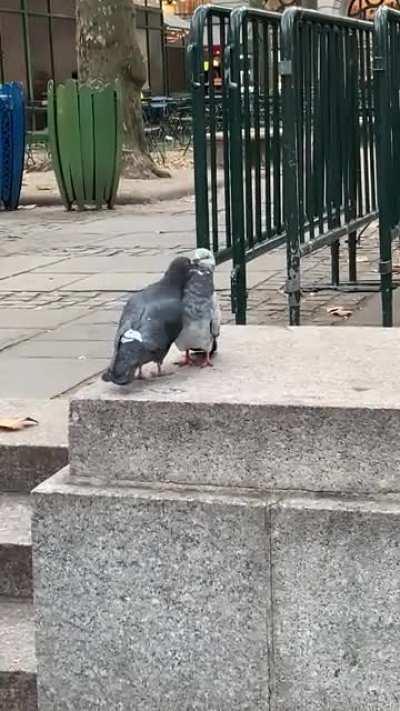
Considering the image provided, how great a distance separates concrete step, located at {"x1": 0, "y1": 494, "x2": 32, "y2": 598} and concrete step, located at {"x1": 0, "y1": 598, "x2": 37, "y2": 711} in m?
0.24

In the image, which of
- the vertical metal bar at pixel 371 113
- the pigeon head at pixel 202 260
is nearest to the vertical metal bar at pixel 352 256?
the vertical metal bar at pixel 371 113

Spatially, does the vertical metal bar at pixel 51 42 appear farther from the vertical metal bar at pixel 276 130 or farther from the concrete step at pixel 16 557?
the concrete step at pixel 16 557

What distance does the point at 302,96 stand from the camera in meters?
6.14

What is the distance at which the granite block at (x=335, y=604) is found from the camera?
2941 mm

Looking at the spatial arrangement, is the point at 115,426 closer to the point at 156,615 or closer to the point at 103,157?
the point at 156,615

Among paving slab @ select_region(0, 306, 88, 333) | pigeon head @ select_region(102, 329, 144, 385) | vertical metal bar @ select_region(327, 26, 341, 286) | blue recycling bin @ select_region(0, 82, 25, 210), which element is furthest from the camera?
blue recycling bin @ select_region(0, 82, 25, 210)

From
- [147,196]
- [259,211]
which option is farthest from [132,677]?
[147,196]

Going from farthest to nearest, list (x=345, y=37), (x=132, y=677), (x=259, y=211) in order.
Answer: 1. (x=345, y=37)
2. (x=259, y=211)
3. (x=132, y=677)

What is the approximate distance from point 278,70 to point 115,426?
3301 mm

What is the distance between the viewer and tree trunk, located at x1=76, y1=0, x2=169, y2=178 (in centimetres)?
1599

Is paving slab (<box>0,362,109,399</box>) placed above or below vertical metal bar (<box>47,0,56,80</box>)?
below

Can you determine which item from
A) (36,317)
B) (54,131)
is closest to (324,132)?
(36,317)

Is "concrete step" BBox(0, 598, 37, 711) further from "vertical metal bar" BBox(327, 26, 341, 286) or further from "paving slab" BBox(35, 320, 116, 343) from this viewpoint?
"vertical metal bar" BBox(327, 26, 341, 286)

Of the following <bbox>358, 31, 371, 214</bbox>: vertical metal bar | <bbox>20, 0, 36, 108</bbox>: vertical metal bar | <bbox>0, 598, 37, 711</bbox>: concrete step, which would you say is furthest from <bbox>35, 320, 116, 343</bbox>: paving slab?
<bbox>20, 0, 36, 108</bbox>: vertical metal bar
